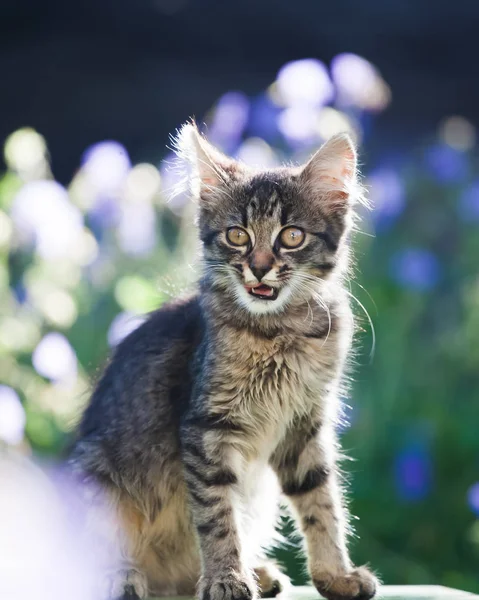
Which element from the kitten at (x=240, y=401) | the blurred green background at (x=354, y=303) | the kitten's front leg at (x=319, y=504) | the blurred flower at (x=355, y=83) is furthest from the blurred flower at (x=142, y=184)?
the kitten's front leg at (x=319, y=504)

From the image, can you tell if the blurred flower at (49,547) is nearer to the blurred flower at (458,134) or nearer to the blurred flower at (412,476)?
the blurred flower at (412,476)

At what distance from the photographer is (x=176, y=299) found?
2477mm

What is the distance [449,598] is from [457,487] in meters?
1.36

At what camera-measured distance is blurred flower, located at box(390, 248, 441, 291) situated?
12.3ft

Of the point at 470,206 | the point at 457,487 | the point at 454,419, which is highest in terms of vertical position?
the point at 470,206

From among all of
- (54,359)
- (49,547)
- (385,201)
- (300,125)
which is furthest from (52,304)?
(385,201)

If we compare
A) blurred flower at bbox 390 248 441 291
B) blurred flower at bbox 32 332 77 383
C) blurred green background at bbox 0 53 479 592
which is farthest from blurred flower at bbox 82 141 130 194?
blurred flower at bbox 390 248 441 291

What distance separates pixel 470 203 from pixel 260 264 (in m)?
2.31

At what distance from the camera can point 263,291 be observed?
200 cm

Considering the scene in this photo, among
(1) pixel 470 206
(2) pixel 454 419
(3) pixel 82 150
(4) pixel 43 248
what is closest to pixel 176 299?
→ (4) pixel 43 248

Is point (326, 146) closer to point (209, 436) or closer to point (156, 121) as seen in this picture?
point (209, 436)

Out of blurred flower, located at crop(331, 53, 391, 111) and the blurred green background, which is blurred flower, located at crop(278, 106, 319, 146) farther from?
blurred flower, located at crop(331, 53, 391, 111)

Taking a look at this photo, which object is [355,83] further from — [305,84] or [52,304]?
[52,304]

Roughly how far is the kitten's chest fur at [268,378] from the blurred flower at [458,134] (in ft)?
8.25
